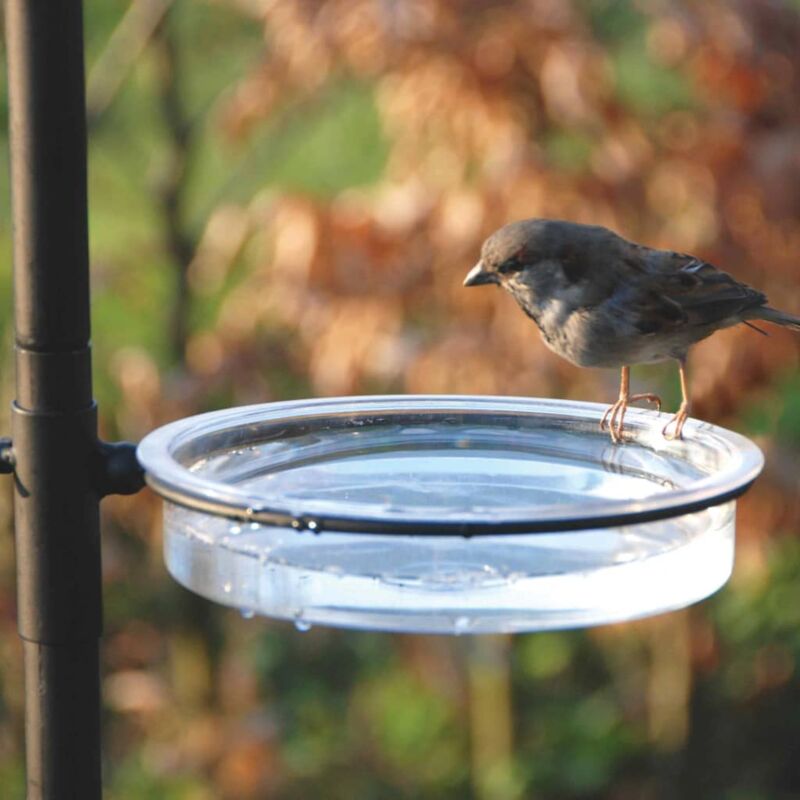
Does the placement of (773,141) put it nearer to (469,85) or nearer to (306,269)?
(469,85)

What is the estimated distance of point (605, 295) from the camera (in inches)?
86.4

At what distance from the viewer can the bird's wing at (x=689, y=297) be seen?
216 centimetres

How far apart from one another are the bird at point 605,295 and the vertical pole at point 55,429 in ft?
2.87

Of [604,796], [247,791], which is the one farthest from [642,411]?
[604,796]

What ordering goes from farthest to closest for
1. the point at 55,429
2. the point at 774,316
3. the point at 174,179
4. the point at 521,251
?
the point at 174,179
the point at 774,316
the point at 521,251
the point at 55,429

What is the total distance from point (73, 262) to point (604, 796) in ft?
10.00

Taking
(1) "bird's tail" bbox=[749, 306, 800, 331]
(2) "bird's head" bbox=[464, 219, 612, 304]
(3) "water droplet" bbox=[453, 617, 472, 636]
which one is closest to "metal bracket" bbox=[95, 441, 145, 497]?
(3) "water droplet" bbox=[453, 617, 472, 636]

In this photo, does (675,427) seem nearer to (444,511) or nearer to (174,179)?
(444,511)

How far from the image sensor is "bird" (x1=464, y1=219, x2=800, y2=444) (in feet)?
6.97

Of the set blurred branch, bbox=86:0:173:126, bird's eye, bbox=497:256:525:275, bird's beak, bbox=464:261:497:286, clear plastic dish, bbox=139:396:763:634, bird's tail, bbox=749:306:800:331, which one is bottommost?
clear plastic dish, bbox=139:396:763:634

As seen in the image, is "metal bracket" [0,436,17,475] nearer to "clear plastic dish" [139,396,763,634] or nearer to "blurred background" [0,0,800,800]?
"clear plastic dish" [139,396,763,634]

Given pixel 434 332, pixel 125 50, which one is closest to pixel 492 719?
pixel 434 332

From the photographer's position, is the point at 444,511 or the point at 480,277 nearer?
the point at 444,511

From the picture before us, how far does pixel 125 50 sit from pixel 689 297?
2.15 meters
